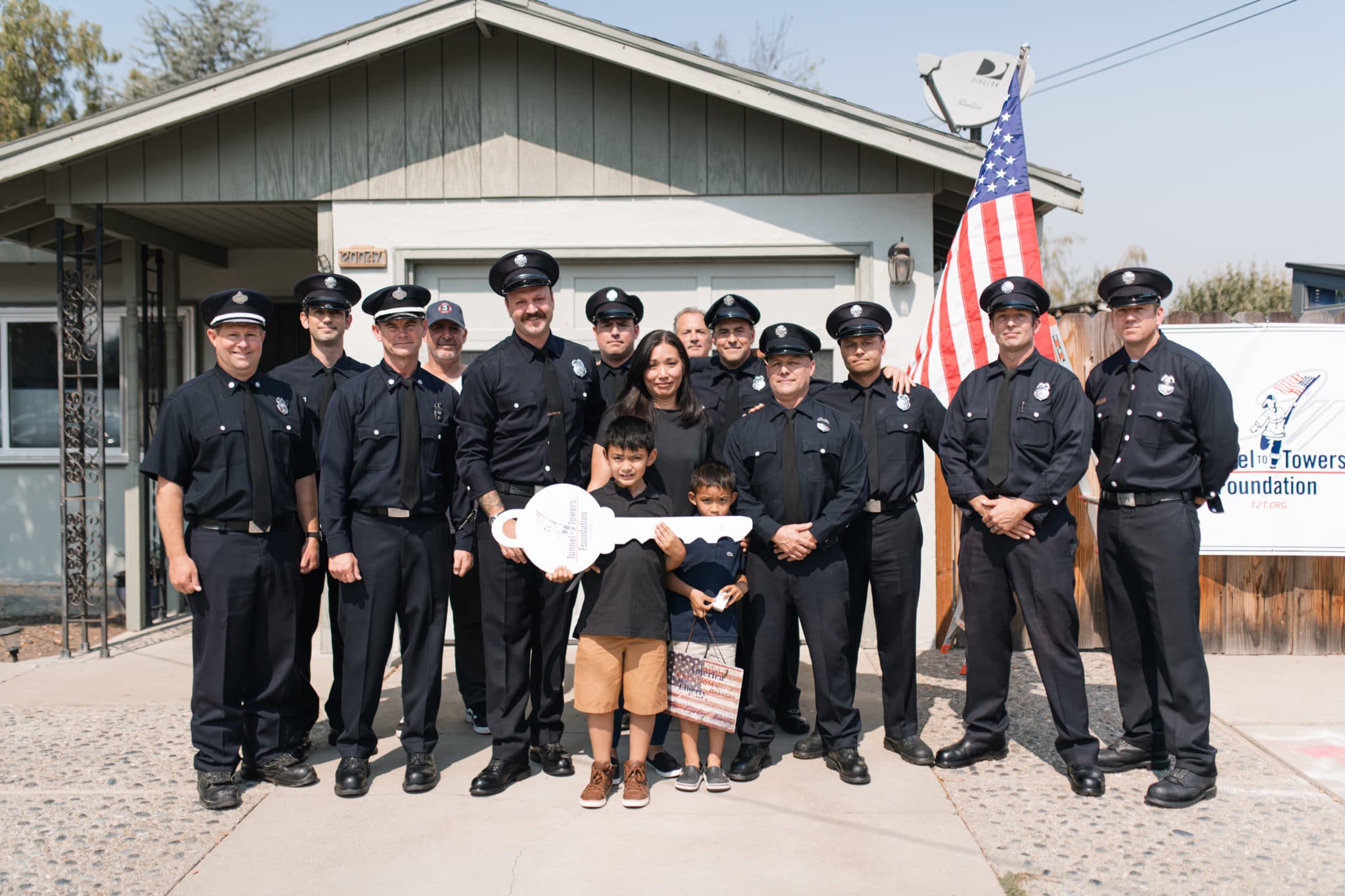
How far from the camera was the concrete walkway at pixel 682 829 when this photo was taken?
3371mm

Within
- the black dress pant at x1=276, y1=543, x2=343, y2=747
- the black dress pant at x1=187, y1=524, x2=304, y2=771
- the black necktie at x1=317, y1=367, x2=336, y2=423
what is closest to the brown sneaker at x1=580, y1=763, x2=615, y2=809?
the black dress pant at x1=276, y1=543, x2=343, y2=747

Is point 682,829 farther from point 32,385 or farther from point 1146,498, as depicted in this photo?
point 32,385

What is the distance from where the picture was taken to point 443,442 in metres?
4.30

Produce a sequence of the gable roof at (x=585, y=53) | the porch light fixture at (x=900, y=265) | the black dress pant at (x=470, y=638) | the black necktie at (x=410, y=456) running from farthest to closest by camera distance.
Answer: the porch light fixture at (x=900, y=265), the gable roof at (x=585, y=53), the black dress pant at (x=470, y=638), the black necktie at (x=410, y=456)

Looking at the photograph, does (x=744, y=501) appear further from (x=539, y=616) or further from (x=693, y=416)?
(x=539, y=616)

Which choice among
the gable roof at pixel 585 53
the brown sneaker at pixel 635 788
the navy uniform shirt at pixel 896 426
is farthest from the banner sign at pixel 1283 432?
the brown sneaker at pixel 635 788

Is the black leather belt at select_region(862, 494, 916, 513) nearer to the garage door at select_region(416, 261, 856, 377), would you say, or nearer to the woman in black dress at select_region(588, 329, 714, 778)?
the woman in black dress at select_region(588, 329, 714, 778)

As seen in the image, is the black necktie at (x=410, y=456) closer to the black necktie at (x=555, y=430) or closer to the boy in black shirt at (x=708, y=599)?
the black necktie at (x=555, y=430)

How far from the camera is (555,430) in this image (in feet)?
14.1

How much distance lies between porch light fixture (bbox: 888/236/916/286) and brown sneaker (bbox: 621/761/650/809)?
370cm

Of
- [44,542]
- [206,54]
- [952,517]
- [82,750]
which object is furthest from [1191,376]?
[206,54]

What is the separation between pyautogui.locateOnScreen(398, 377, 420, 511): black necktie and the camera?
13.6 feet

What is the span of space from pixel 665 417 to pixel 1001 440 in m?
1.44

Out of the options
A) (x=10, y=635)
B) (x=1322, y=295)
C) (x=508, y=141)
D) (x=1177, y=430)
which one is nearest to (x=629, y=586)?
(x=1177, y=430)
